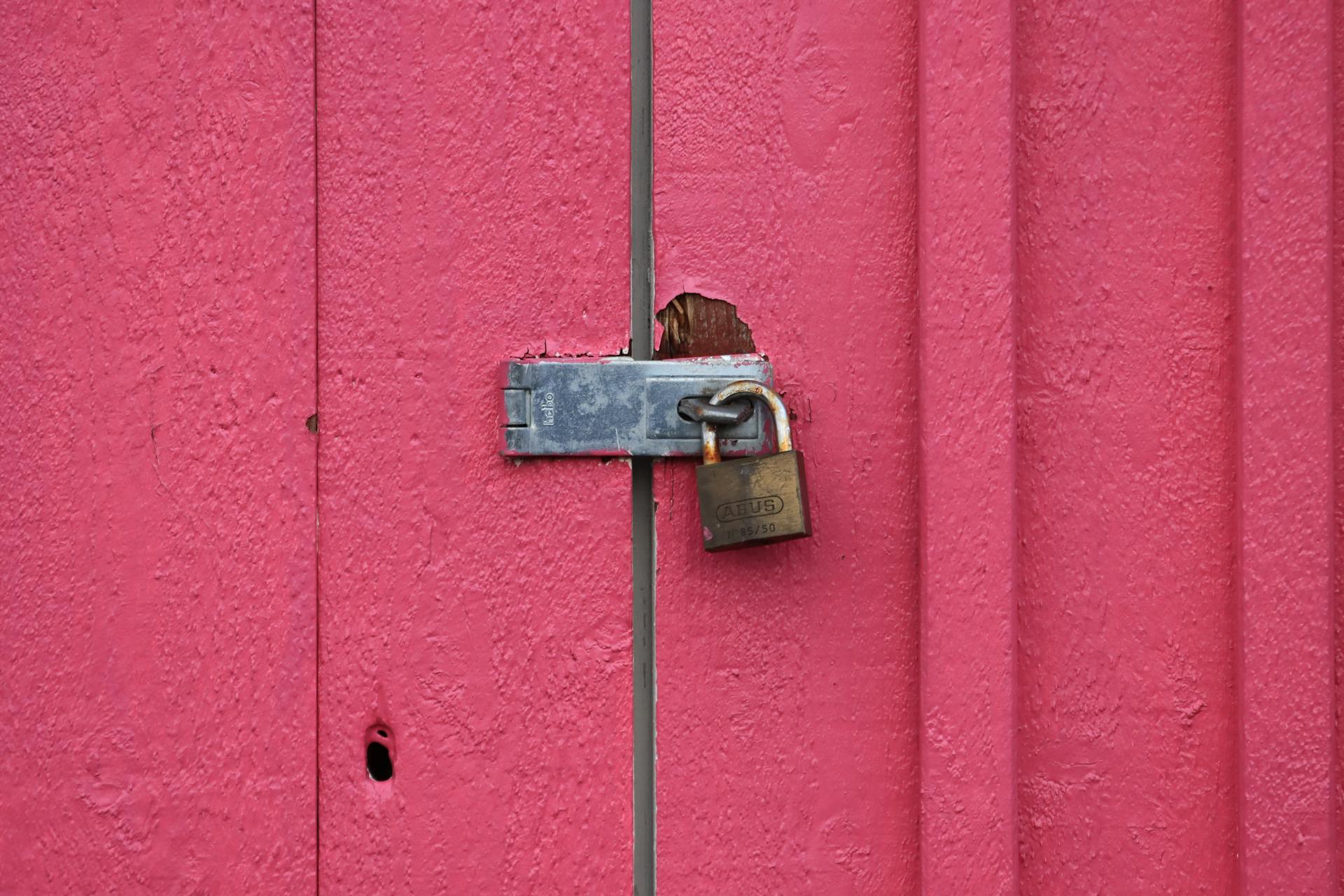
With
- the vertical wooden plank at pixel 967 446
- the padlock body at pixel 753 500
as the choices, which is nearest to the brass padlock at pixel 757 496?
the padlock body at pixel 753 500

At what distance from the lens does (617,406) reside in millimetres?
646

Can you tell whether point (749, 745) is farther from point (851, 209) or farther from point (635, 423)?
point (851, 209)

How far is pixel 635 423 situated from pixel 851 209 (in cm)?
24

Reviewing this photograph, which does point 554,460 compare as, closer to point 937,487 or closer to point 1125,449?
point 937,487

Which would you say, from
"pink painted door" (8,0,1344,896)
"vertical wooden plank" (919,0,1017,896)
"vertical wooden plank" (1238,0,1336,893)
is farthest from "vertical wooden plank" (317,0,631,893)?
"vertical wooden plank" (1238,0,1336,893)

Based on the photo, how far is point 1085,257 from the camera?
2.17 ft

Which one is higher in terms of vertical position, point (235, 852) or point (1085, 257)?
point (1085, 257)

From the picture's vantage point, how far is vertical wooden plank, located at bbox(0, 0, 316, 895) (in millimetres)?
672

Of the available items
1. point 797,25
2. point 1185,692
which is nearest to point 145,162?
point 797,25

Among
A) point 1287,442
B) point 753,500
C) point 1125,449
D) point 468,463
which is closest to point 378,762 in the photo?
point 468,463

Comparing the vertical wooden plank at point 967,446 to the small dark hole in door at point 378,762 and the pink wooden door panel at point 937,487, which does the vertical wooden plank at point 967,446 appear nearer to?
the pink wooden door panel at point 937,487

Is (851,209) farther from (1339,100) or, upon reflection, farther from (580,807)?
(580,807)

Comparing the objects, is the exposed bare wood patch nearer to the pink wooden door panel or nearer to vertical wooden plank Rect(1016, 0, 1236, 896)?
the pink wooden door panel

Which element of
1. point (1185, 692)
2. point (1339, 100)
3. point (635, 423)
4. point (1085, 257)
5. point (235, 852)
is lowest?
point (235, 852)
